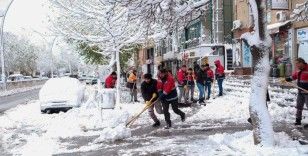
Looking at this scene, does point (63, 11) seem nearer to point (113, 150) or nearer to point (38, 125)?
point (38, 125)

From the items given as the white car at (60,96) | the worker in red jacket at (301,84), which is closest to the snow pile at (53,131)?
the white car at (60,96)

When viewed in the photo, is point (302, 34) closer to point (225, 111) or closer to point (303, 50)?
point (303, 50)

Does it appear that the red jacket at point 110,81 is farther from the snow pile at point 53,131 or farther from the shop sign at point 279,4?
the shop sign at point 279,4

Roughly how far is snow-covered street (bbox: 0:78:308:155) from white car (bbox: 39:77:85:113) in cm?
227

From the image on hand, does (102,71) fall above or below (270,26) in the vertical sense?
below

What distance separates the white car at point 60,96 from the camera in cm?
2186

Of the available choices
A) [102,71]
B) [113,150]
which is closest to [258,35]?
[113,150]

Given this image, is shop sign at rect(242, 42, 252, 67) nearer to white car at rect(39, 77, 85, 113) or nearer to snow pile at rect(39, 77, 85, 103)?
snow pile at rect(39, 77, 85, 103)

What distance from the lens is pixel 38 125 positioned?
16922 mm

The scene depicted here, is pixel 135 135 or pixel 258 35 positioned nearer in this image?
pixel 258 35

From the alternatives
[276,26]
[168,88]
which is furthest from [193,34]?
[168,88]

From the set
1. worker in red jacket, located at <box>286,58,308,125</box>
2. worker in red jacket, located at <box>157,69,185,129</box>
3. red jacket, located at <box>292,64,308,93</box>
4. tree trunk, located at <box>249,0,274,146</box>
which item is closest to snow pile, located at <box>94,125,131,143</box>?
worker in red jacket, located at <box>157,69,185,129</box>

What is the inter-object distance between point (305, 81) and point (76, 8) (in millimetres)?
13736

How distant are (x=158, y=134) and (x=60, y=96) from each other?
10166mm
